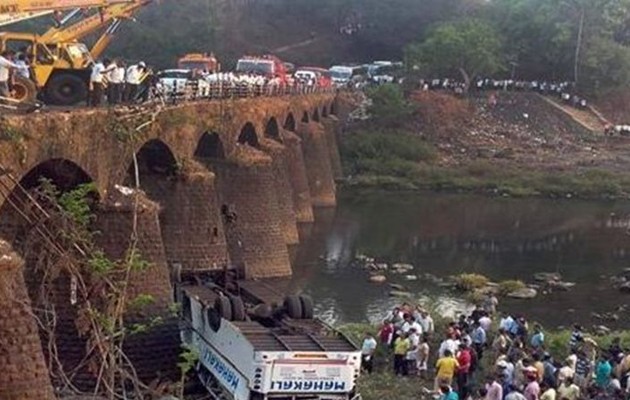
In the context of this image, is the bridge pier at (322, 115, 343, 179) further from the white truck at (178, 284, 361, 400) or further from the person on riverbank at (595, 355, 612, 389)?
the white truck at (178, 284, 361, 400)

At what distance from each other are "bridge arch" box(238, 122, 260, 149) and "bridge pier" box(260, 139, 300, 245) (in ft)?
1.20

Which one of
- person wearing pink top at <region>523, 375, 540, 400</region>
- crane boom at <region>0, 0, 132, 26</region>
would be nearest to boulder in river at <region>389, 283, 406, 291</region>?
crane boom at <region>0, 0, 132, 26</region>

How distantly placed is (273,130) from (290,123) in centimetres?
643

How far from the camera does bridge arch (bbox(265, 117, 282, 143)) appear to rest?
179 feet

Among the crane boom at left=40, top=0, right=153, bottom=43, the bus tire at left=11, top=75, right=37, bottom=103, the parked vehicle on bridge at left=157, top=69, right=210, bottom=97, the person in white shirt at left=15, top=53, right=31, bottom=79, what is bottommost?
the parked vehicle on bridge at left=157, top=69, right=210, bottom=97

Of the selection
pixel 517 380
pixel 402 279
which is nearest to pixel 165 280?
pixel 517 380

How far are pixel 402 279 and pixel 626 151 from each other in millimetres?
44176

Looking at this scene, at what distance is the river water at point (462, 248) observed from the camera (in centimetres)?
4156

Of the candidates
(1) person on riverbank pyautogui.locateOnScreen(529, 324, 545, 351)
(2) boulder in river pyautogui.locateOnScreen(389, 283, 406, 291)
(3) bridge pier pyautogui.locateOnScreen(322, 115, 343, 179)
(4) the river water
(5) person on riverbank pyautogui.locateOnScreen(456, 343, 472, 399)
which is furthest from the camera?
(3) bridge pier pyautogui.locateOnScreen(322, 115, 343, 179)

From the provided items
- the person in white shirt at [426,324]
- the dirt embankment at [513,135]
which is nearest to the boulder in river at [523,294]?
the person in white shirt at [426,324]

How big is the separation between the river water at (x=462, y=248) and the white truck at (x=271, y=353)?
1278cm

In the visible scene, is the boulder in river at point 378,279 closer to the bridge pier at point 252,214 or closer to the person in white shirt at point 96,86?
the bridge pier at point 252,214

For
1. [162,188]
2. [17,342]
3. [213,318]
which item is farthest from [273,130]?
[17,342]

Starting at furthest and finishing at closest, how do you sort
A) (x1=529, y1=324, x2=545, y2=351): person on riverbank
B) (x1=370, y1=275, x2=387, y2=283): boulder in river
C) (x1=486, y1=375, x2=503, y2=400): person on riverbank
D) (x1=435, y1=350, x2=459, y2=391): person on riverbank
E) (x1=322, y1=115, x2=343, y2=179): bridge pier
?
(x1=322, y1=115, x2=343, y2=179): bridge pier < (x1=370, y1=275, x2=387, y2=283): boulder in river < (x1=529, y1=324, x2=545, y2=351): person on riverbank < (x1=435, y1=350, x2=459, y2=391): person on riverbank < (x1=486, y1=375, x2=503, y2=400): person on riverbank
